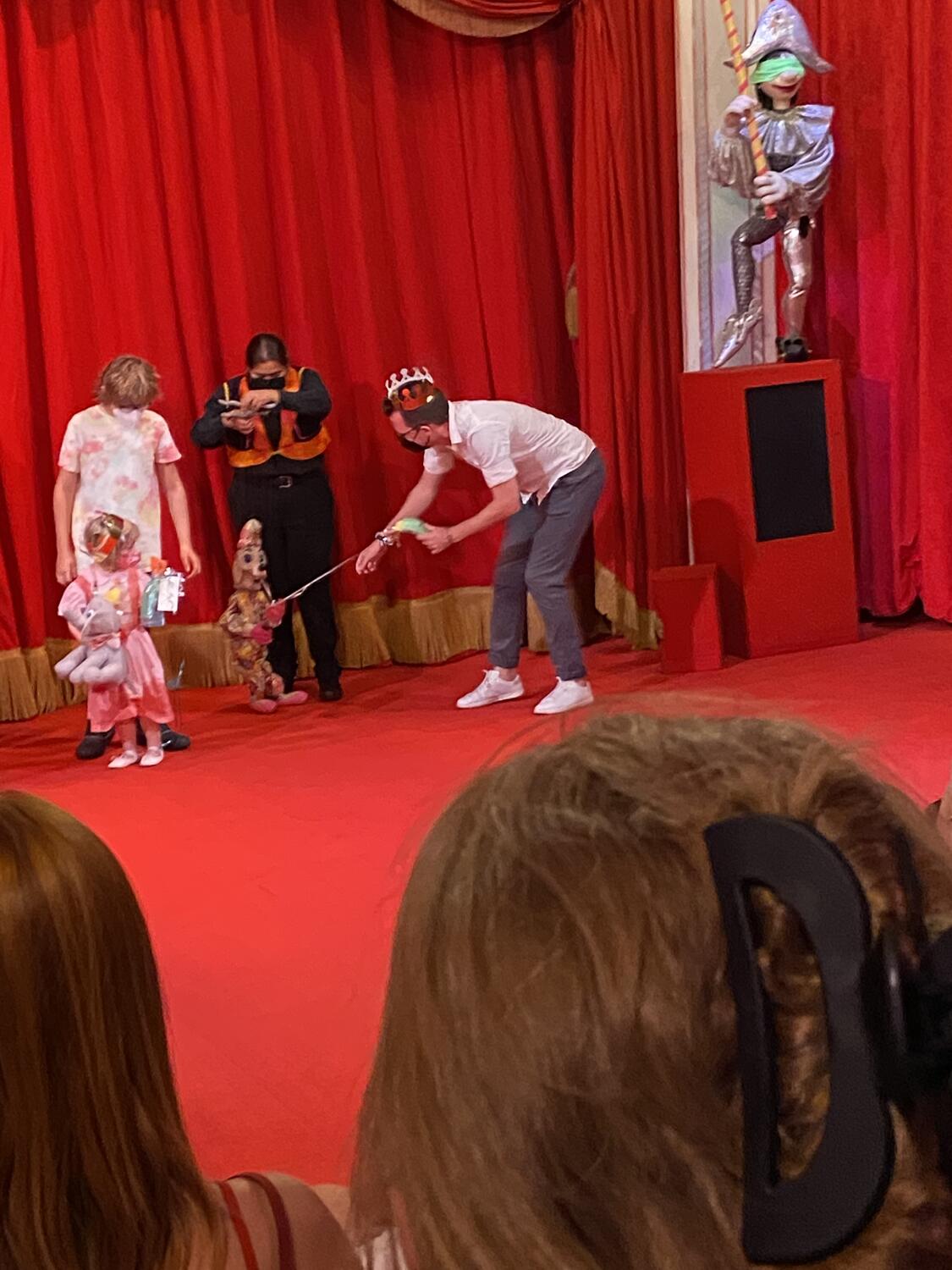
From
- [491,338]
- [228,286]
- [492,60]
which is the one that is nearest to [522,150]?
[492,60]

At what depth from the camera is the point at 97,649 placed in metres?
3.79

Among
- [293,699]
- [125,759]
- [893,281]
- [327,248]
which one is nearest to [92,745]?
[125,759]

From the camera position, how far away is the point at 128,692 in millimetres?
3873

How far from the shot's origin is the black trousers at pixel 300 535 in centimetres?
448

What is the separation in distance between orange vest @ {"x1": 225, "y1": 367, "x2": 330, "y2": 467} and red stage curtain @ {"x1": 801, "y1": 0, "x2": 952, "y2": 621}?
5.71ft

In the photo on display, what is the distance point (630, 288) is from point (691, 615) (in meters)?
1.23

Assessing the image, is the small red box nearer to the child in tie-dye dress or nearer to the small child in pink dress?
the child in tie-dye dress

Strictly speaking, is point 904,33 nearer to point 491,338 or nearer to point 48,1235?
point 491,338

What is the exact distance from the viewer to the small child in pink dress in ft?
12.5

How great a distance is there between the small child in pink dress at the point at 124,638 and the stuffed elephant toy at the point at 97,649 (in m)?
0.03

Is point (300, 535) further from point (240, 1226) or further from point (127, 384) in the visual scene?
point (240, 1226)

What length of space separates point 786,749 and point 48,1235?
0.59 meters

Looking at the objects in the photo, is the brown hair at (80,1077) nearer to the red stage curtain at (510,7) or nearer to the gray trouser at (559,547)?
the gray trouser at (559,547)

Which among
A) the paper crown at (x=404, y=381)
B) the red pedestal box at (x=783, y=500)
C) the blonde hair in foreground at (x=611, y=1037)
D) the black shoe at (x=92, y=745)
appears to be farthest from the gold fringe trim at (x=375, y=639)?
the blonde hair in foreground at (x=611, y=1037)
